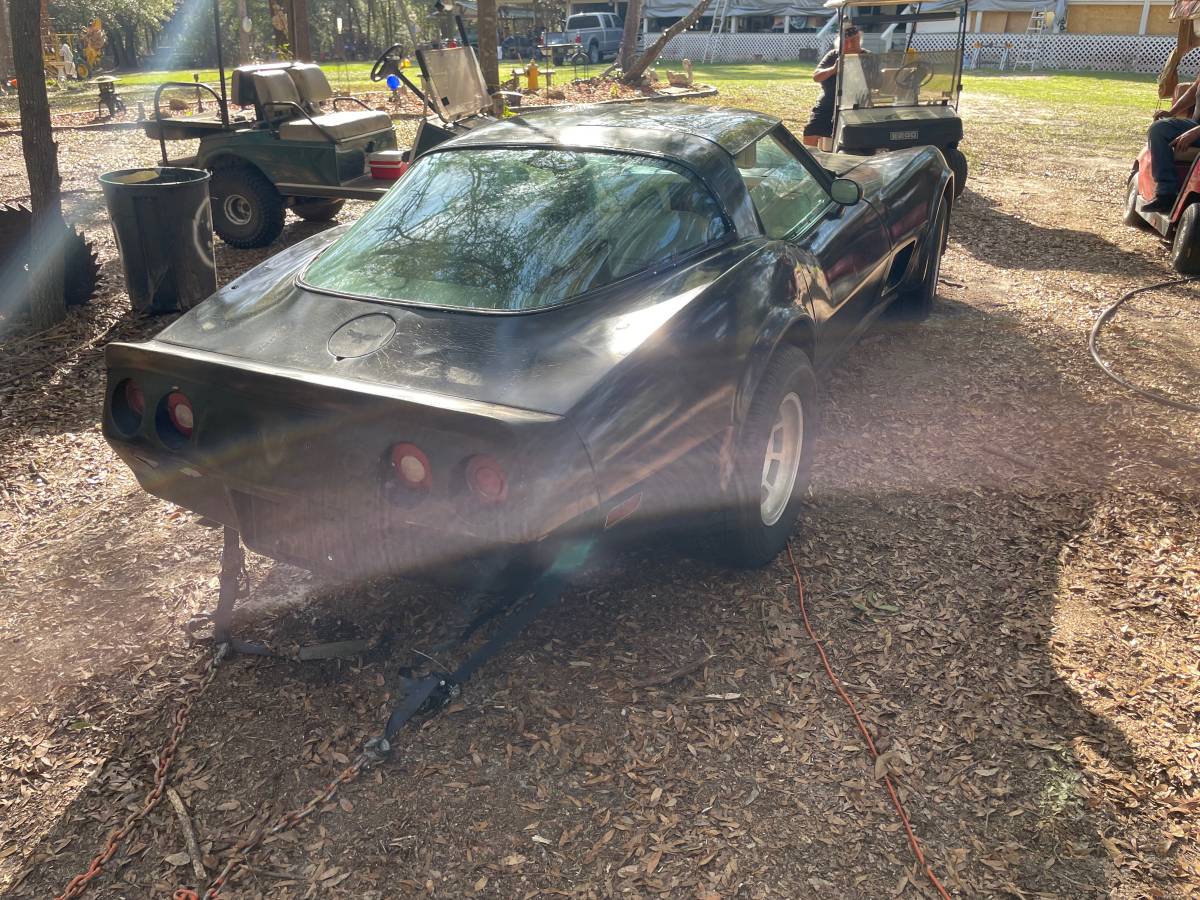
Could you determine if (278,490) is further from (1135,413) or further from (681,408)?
(1135,413)

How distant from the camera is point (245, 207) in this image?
832 cm

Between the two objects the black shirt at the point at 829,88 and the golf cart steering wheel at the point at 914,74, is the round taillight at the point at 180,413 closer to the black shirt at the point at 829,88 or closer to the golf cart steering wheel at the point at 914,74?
the golf cart steering wheel at the point at 914,74

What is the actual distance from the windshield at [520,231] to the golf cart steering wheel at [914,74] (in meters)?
7.12

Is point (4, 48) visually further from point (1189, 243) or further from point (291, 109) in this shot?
point (1189, 243)

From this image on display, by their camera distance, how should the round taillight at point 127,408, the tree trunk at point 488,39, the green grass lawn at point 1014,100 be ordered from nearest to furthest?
the round taillight at point 127,408 < the tree trunk at point 488,39 < the green grass lawn at point 1014,100

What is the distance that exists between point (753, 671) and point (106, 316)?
5460mm

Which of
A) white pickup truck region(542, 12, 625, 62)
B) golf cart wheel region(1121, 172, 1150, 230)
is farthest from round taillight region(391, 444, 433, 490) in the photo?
white pickup truck region(542, 12, 625, 62)

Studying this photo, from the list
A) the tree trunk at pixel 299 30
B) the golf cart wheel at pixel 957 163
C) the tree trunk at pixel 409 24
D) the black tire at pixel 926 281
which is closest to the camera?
the black tire at pixel 926 281

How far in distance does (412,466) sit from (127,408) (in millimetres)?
1124

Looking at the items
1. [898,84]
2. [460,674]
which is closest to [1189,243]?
[898,84]

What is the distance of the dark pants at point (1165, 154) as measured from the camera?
312 inches

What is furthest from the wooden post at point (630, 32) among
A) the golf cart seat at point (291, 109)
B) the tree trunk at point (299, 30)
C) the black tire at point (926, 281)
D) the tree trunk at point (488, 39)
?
the black tire at point (926, 281)

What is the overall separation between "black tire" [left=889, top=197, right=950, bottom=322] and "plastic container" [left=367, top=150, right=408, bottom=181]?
14.6ft

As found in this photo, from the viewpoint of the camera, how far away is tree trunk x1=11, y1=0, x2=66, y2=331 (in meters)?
5.88
